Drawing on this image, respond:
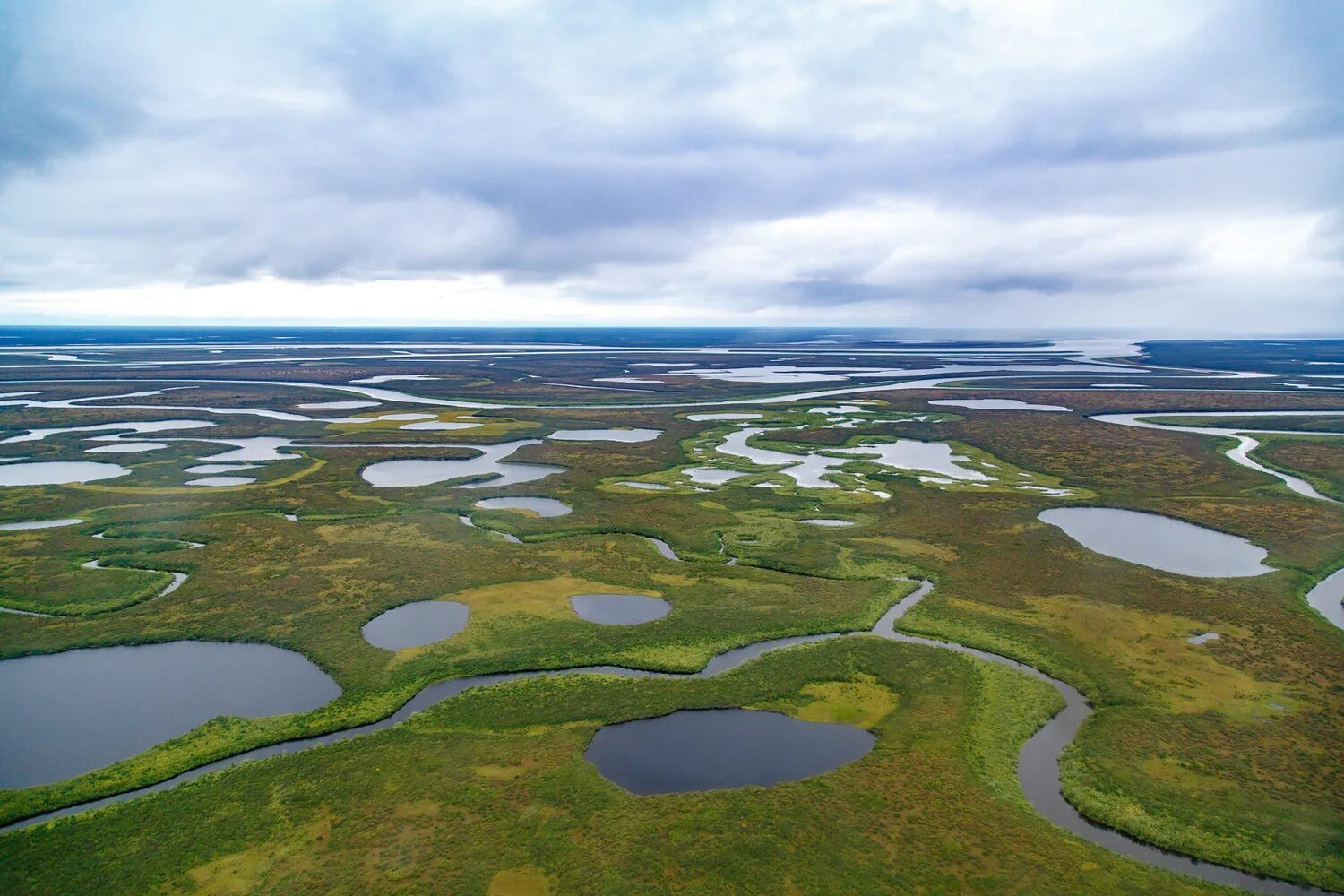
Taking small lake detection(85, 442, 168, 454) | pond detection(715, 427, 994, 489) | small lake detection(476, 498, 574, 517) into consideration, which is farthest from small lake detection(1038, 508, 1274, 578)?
small lake detection(85, 442, 168, 454)

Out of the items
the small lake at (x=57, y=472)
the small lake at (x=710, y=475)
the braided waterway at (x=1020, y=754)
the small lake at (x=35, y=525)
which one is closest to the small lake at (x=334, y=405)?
the small lake at (x=57, y=472)

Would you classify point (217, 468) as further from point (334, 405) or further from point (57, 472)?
point (334, 405)

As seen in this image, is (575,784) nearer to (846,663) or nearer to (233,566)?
(846,663)

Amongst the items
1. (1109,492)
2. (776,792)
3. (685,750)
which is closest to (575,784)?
(685,750)

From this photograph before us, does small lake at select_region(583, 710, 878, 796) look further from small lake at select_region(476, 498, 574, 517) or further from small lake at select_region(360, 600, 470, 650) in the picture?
small lake at select_region(476, 498, 574, 517)

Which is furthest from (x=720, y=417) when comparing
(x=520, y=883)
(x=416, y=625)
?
(x=520, y=883)
